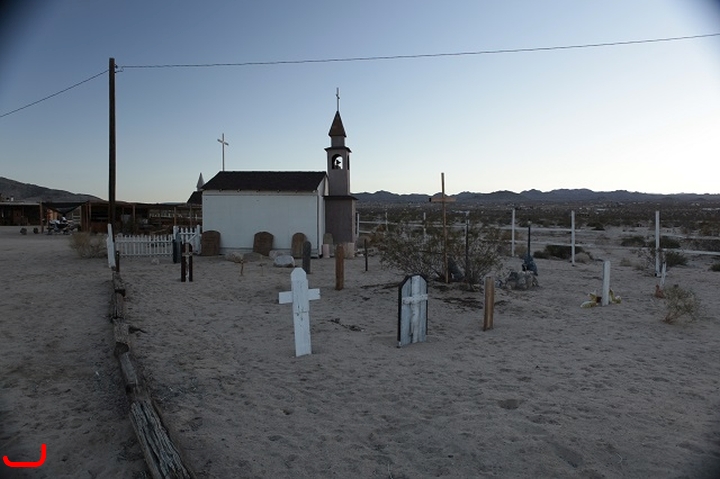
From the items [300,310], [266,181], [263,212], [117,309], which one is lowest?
[117,309]

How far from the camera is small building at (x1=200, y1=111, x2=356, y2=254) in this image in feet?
64.5

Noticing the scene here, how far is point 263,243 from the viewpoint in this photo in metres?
19.6

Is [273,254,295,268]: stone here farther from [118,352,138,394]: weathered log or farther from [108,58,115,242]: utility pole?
[118,352,138,394]: weathered log

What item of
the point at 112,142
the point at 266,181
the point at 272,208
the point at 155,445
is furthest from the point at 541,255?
the point at 155,445

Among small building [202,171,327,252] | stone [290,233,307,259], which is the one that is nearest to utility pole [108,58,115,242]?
small building [202,171,327,252]

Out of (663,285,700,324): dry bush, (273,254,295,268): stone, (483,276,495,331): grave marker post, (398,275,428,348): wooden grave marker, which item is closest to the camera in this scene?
(398,275,428,348): wooden grave marker

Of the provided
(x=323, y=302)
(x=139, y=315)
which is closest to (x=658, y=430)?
(x=323, y=302)

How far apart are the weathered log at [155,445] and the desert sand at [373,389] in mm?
188

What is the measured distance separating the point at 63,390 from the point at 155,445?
91.1 inches

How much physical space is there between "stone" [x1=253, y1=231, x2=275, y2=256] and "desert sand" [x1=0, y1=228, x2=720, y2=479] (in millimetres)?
9187

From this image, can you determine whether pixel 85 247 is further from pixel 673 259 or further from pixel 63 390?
pixel 673 259

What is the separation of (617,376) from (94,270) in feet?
48.1

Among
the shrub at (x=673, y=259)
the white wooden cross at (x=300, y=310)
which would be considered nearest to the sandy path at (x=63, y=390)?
the white wooden cross at (x=300, y=310)

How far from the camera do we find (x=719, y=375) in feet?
19.0
